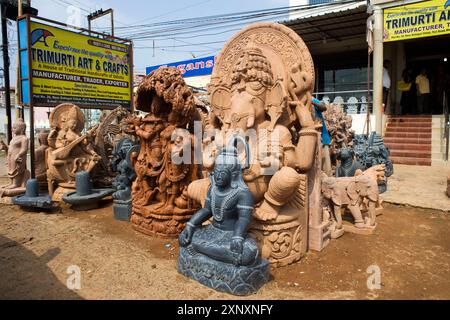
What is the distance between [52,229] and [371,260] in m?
4.30

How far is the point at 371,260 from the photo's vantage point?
3529mm

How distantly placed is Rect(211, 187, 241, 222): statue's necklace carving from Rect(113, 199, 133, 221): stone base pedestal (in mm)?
2369

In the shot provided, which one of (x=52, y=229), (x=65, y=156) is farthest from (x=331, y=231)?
(x=65, y=156)

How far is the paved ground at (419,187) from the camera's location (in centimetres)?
582

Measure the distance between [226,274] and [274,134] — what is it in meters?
1.54

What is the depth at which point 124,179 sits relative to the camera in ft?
17.1

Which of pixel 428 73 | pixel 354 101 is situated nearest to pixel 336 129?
pixel 354 101

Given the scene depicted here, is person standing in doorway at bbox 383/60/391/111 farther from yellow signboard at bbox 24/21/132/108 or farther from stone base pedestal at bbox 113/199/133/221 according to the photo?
stone base pedestal at bbox 113/199/133/221

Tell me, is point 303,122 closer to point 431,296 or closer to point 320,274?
point 320,274

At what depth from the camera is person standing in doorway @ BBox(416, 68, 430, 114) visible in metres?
11.4

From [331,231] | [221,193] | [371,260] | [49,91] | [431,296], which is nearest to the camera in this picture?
[431,296]

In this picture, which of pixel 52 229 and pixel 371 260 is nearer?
pixel 371 260

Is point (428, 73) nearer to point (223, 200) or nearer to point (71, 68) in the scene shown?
point (71, 68)

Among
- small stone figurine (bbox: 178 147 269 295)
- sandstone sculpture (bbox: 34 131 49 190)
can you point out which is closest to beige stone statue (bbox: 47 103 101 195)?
sandstone sculpture (bbox: 34 131 49 190)
